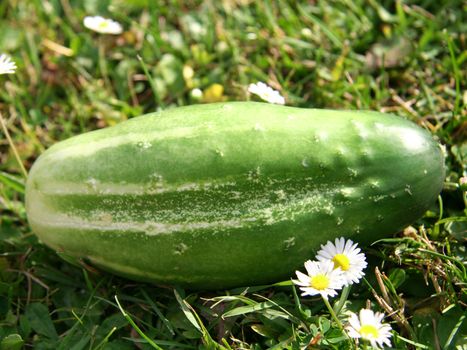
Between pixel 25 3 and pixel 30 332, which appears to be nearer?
pixel 30 332

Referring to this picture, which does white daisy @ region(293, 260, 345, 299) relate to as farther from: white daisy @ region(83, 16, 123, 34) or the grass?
white daisy @ region(83, 16, 123, 34)

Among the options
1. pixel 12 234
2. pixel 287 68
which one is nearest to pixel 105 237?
pixel 12 234

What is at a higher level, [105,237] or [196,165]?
[196,165]

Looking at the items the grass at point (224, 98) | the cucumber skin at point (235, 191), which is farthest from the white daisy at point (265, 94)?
the cucumber skin at point (235, 191)

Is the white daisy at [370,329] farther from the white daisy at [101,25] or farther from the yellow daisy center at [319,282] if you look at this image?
the white daisy at [101,25]

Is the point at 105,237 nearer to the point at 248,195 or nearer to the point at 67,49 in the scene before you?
the point at 248,195

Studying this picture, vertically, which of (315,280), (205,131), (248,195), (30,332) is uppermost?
(205,131)
